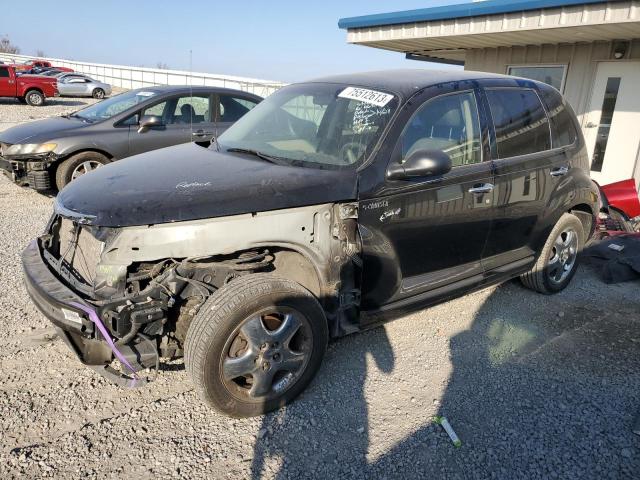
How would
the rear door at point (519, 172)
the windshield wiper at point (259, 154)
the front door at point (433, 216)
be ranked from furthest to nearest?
the rear door at point (519, 172), the windshield wiper at point (259, 154), the front door at point (433, 216)

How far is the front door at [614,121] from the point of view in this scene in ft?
25.1

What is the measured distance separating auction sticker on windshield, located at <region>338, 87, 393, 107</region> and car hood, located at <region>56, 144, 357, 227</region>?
0.65m

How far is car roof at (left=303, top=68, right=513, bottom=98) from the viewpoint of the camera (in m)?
3.44

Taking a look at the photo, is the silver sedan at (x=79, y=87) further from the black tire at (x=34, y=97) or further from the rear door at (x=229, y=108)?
the rear door at (x=229, y=108)

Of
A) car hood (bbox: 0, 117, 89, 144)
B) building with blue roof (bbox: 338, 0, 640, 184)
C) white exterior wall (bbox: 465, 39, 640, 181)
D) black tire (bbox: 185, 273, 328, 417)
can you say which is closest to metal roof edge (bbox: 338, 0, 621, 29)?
building with blue roof (bbox: 338, 0, 640, 184)

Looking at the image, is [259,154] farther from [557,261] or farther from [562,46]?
[562,46]

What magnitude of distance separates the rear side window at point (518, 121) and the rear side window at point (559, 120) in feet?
0.36

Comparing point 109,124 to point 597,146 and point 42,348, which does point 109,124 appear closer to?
point 42,348

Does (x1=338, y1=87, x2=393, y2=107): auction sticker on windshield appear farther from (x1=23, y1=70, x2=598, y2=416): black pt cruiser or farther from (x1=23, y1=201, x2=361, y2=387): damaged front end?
(x1=23, y1=201, x2=361, y2=387): damaged front end

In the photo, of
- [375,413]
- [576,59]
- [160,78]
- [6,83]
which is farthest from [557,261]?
[160,78]

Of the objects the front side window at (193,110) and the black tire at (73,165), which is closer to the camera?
the black tire at (73,165)

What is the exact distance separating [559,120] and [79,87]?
29372 mm

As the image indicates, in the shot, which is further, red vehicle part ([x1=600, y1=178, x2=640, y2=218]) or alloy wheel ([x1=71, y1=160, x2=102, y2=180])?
alloy wheel ([x1=71, y1=160, x2=102, y2=180])

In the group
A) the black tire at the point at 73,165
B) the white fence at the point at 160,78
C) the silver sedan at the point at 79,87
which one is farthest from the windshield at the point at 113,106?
the silver sedan at the point at 79,87
